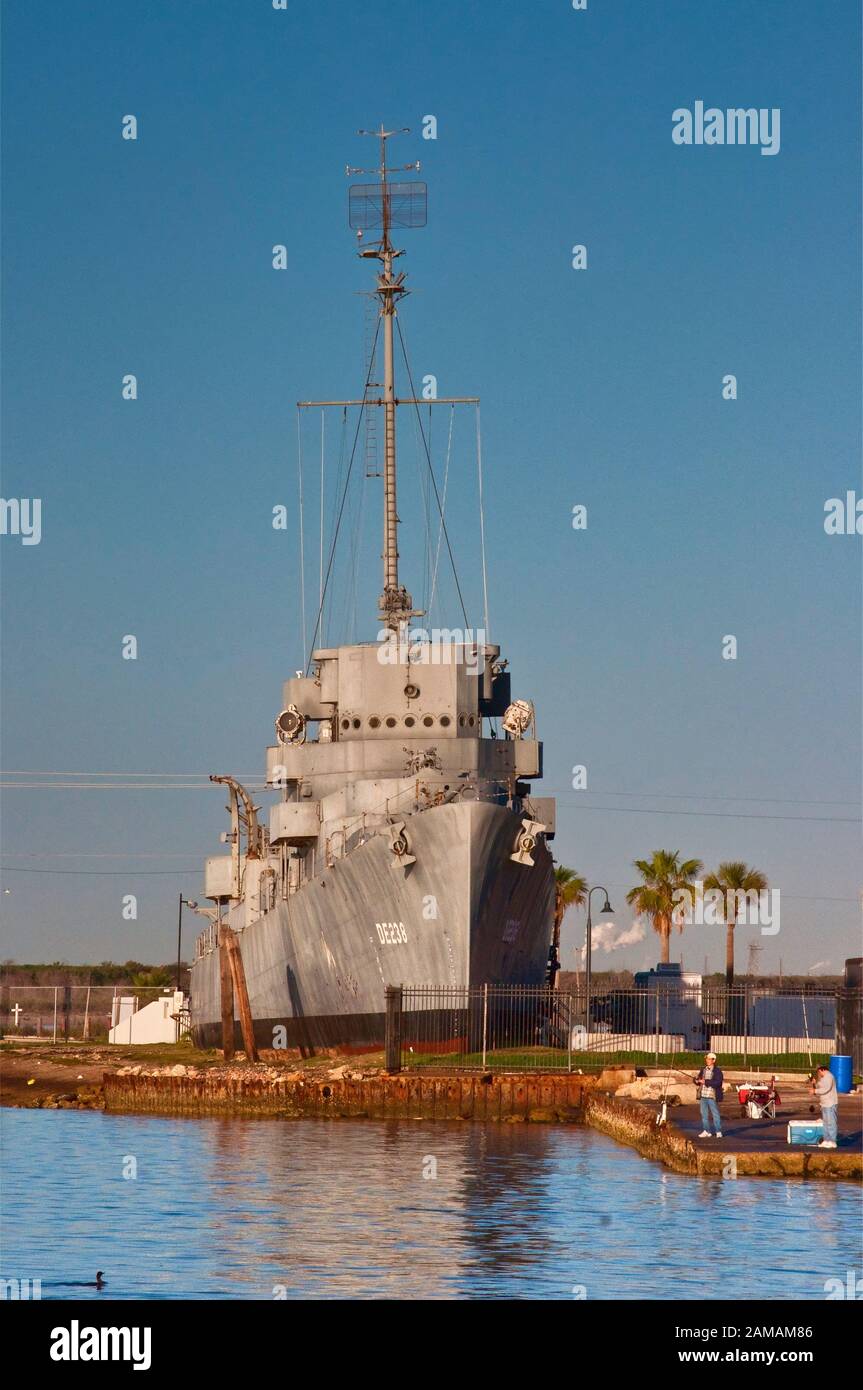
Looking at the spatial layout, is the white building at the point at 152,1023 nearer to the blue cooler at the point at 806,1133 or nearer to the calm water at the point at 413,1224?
the calm water at the point at 413,1224

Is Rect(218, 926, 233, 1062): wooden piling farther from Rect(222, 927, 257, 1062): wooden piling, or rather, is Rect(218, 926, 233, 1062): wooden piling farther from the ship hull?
the ship hull

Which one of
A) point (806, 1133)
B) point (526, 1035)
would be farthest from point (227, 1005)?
point (806, 1133)

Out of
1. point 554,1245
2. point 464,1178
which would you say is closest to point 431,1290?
point 554,1245

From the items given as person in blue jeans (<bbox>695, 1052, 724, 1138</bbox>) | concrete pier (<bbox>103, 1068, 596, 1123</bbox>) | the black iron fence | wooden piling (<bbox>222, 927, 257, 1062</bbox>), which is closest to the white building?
wooden piling (<bbox>222, 927, 257, 1062</bbox>)

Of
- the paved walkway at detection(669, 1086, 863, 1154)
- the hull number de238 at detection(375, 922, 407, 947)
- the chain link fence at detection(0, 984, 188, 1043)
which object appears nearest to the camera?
the paved walkway at detection(669, 1086, 863, 1154)

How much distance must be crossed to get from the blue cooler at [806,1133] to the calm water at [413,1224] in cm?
155

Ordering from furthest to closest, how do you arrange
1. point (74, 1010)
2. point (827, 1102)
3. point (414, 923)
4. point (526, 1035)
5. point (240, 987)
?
1. point (74, 1010)
2. point (240, 987)
3. point (526, 1035)
4. point (414, 923)
5. point (827, 1102)

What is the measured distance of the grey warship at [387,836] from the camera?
47.2 m

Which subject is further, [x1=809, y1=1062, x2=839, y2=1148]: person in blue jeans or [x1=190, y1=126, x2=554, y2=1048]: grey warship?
[x1=190, y1=126, x2=554, y2=1048]: grey warship

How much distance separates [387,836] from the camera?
4725cm

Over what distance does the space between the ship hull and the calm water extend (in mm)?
10964

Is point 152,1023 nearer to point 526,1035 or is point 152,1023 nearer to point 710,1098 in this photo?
point 526,1035

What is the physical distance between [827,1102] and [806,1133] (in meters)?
1.29

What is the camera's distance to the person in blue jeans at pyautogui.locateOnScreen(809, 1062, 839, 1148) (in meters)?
26.6
